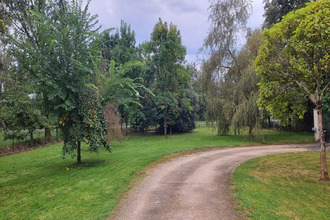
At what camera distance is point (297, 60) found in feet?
30.7

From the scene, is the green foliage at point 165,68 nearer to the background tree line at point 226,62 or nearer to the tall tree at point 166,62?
the tall tree at point 166,62

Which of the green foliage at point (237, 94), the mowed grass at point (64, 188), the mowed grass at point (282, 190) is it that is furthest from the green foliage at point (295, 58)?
the green foliage at point (237, 94)

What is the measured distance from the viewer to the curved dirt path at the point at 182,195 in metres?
5.70

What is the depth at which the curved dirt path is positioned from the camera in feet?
18.7

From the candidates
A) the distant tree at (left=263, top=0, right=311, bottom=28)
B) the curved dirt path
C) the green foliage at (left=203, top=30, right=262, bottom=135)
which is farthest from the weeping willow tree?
Result: the curved dirt path

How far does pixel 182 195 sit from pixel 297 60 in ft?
23.9

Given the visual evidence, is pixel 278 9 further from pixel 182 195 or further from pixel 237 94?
pixel 182 195

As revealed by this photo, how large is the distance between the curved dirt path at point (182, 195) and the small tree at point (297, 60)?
12.9 feet

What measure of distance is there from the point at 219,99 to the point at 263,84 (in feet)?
36.0

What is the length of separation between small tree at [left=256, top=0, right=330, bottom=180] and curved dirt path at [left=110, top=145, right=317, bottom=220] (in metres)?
3.92

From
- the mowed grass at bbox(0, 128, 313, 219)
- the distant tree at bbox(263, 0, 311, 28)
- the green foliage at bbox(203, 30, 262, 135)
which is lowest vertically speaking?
the mowed grass at bbox(0, 128, 313, 219)

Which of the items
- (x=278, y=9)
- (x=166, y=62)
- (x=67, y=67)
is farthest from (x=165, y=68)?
(x=67, y=67)

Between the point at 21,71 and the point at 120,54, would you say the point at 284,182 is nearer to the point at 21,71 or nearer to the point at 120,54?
the point at 21,71

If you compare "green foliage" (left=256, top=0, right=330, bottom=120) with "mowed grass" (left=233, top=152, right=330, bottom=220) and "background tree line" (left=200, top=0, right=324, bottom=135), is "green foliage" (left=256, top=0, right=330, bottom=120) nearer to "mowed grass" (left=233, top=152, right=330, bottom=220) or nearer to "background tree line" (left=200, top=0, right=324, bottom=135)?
"mowed grass" (left=233, top=152, right=330, bottom=220)
